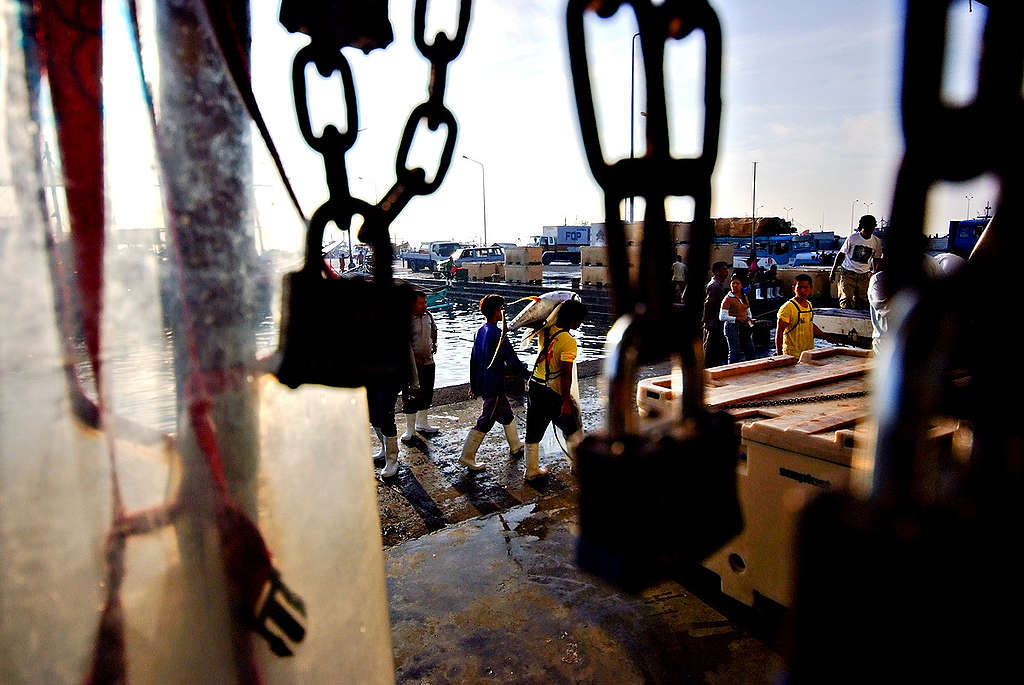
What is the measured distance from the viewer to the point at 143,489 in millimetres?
1487

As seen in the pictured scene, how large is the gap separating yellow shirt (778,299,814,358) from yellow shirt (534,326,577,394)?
9.79ft

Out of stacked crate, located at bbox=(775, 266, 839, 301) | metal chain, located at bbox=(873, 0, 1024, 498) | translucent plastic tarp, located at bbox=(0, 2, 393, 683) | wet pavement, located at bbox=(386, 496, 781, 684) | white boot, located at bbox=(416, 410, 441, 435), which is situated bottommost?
wet pavement, located at bbox=(386, 496, 781, 684)

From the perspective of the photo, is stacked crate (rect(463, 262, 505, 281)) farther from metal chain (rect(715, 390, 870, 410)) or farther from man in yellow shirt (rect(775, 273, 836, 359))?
metal chain (rect(715, 390, 870, 410))

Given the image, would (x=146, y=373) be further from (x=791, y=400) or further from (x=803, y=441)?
(x=791, y=400)

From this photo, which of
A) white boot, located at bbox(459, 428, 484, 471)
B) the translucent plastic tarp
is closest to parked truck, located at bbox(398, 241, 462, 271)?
white boot, located at bbox(459, 428, 484, 471)

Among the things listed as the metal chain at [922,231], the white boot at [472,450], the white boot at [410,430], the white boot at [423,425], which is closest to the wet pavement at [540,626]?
the white boot at [472,450]

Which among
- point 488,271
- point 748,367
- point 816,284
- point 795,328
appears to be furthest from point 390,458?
point 488,271

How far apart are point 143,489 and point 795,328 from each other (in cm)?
699

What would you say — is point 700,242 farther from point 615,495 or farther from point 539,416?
point 539,416

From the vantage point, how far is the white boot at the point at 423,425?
7.19m

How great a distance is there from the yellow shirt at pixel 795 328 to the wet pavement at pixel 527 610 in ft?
10.9

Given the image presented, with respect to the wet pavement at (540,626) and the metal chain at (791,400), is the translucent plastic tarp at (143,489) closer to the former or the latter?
the wet pavement at (540,626)

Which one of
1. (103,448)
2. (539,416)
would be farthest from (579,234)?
(103,448)

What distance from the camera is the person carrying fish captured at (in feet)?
19.8
